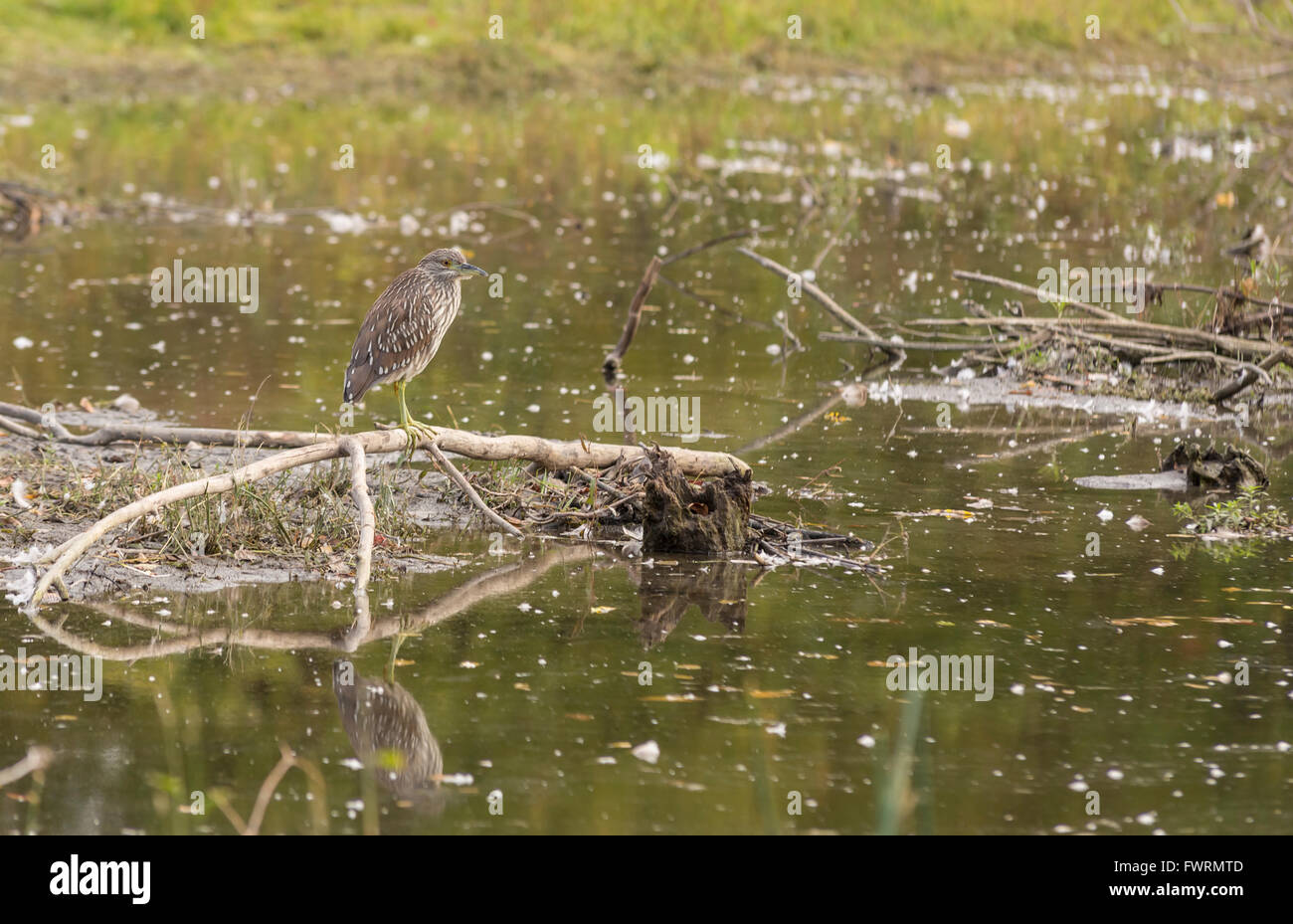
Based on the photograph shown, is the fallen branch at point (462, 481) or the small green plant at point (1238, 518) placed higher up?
the fallen branch at point (462, 481)

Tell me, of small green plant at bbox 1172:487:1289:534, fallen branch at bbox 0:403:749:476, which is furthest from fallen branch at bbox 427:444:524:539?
small green plant at bbox 1172:487:1289:534

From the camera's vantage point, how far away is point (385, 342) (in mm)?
8648

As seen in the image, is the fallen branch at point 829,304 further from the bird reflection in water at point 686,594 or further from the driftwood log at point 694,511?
the bird reflection in water at point 686,594

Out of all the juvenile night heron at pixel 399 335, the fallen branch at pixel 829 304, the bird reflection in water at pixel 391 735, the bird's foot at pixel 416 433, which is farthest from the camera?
the fallen branch at pixel 829 304

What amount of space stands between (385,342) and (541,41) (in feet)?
110

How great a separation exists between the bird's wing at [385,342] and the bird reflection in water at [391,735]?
7.50 feet

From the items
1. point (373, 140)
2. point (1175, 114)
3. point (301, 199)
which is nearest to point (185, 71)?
point (373, 140)

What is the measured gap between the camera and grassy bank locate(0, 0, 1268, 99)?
119 ft

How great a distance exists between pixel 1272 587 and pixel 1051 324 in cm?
456

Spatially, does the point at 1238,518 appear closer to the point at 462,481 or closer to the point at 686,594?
the point at 686,594

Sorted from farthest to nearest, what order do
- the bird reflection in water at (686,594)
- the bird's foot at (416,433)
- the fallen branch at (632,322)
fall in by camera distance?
the fallen branch at (632,322)
the bird's foot at (416,433)
the bird reflection in water at (686,594)

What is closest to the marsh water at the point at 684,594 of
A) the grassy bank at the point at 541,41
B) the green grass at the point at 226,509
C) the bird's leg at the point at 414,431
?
the green grass at the point at 226,509

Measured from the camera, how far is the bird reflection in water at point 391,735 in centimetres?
560

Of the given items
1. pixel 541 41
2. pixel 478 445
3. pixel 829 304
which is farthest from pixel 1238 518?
pixel 541 41
